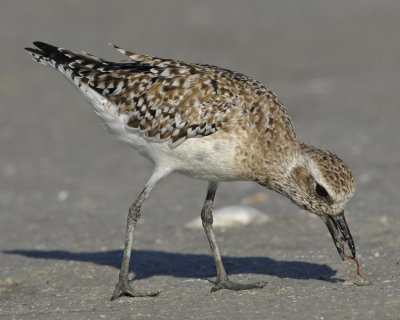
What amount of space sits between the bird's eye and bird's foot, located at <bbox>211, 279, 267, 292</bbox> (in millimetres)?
1104

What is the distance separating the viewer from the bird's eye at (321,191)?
7.51m

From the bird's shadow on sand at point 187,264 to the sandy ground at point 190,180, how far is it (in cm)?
3

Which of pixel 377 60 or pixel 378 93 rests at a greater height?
pixel 377 60

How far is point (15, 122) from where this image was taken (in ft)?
53.9

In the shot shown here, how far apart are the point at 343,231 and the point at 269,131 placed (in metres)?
1.22

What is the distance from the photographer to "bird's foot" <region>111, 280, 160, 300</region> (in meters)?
7.89

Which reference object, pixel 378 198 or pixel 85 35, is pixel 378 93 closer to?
pixel 378 198

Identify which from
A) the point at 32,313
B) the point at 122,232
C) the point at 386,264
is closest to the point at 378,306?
the point at 386,264

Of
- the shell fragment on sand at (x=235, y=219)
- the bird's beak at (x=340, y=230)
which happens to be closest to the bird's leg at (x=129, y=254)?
the bird's beak at (x=340, y=230)

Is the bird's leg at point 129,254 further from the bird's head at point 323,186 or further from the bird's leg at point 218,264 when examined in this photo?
the bird's head at point 323,186

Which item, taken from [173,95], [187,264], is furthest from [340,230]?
[187,264]

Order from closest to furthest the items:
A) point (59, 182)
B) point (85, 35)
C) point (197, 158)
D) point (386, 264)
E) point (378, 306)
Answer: point (378, 306) → point (197, 158) → point (386, 264) → point (59, 182) → point (85, 35)

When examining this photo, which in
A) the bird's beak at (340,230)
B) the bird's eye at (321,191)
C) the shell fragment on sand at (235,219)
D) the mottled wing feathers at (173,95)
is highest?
the mottled wing feathers at (173,95)

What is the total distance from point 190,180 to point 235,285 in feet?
17.2
